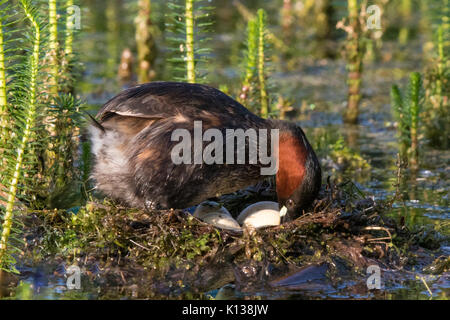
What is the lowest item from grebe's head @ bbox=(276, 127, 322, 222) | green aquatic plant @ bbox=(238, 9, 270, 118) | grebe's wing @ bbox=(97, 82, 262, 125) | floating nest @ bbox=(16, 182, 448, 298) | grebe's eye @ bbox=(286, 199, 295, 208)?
floating nest @ bbox=(16, 182, 448, 298)

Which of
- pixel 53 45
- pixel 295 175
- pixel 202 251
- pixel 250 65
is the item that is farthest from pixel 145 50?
pixel 202 251

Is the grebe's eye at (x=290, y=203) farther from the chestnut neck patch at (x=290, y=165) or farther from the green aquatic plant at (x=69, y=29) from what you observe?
the green aquatic plant at (x=69, y=29)

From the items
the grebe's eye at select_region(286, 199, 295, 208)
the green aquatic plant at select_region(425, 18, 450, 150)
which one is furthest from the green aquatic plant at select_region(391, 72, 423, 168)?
the grebe's eye at select_region(286, 199, 295, 208)

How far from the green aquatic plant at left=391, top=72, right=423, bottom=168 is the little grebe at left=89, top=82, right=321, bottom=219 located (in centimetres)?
243

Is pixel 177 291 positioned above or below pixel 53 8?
below

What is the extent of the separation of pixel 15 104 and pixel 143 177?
1.19 meters

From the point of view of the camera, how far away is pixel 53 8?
23.6 ft

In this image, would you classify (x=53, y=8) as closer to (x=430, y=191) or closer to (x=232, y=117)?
(x=232, y=117)

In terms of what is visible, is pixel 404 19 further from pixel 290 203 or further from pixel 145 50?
pixel 290 203

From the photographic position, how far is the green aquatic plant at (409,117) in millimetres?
8430

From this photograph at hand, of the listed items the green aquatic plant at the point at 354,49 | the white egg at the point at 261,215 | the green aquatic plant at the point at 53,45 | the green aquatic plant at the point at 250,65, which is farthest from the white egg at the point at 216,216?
the green aquatic plant at the point at 354,49

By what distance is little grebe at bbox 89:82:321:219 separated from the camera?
20.5 feet

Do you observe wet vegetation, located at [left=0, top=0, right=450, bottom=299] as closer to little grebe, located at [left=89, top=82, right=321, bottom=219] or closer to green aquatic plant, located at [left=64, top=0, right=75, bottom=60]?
green aquatic plant, located at [left=64, top=0, right=75, bottom=60]
